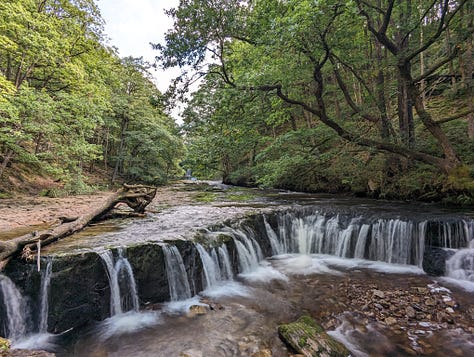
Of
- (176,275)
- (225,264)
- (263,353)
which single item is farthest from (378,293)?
(176,275)

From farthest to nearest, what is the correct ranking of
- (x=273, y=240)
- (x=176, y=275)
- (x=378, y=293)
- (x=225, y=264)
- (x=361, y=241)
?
(x=273, y=240)
(x=361, y=241)
(x=225, y=264)
(x=176, y=275)
(x=378, y=293)

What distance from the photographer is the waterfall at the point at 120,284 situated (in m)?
4.49

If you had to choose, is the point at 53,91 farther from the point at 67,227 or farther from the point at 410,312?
the point at 410,312

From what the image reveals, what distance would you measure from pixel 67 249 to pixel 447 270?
8.14 meters

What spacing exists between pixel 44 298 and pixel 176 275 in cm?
216

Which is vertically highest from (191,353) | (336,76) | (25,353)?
(336,76)

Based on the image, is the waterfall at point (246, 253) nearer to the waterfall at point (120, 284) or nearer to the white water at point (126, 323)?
the white water at point (126, 323)

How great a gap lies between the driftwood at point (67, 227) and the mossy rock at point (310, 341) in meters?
4.07

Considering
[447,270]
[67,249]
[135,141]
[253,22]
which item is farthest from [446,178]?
[135,141]

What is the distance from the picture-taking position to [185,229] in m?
6.64

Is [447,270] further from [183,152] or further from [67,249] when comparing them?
[183,152]

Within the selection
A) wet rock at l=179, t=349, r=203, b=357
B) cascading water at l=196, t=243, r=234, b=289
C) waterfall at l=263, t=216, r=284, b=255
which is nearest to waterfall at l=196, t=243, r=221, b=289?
cascading water at l=196, t=243, r=234, b=289

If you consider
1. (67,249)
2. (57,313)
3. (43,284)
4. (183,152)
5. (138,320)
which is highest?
(183,152)

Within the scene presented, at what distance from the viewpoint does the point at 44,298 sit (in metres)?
3.99
